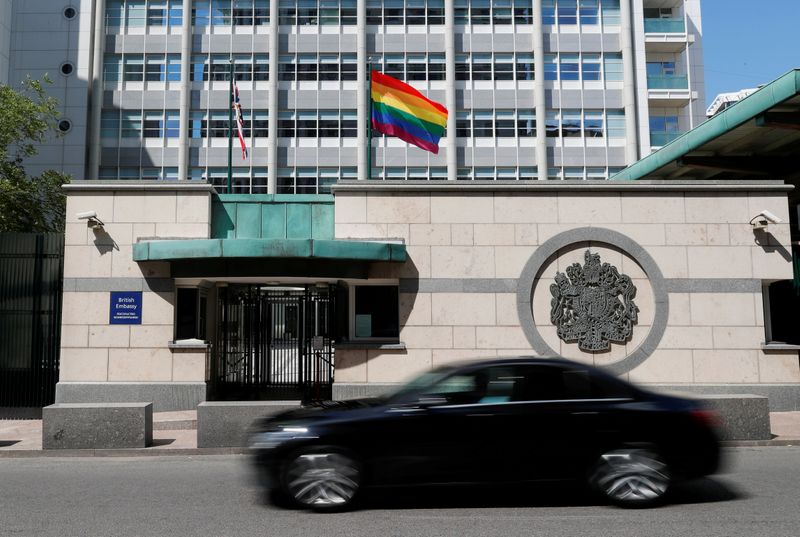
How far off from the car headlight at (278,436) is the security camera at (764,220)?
39.0ft

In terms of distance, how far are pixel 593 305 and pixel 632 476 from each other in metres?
7.90

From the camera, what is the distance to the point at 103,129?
135 feet

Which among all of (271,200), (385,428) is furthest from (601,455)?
(271,200)

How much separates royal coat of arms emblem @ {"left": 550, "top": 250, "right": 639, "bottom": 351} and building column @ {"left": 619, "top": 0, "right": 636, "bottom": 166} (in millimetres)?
28338

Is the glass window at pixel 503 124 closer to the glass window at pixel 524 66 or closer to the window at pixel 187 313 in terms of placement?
the glass window at pixel 524 66

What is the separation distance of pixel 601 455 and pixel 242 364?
1243 centimetres

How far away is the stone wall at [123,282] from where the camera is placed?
46.4 ft

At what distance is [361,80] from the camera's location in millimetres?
40688

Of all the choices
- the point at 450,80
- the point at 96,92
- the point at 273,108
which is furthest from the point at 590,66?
the point at 96,92

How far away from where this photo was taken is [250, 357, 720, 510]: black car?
6.73 meters

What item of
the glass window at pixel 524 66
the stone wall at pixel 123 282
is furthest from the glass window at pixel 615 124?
the stone wall at pixel 123 282

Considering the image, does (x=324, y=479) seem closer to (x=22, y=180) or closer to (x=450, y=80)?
(x=22, y=180)

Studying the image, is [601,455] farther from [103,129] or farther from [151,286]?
[103,129]

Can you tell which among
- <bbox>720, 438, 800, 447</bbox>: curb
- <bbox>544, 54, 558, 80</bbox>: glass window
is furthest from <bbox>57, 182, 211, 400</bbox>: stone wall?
<bbox>544, 54, 558, 80</bbox>: glass window
